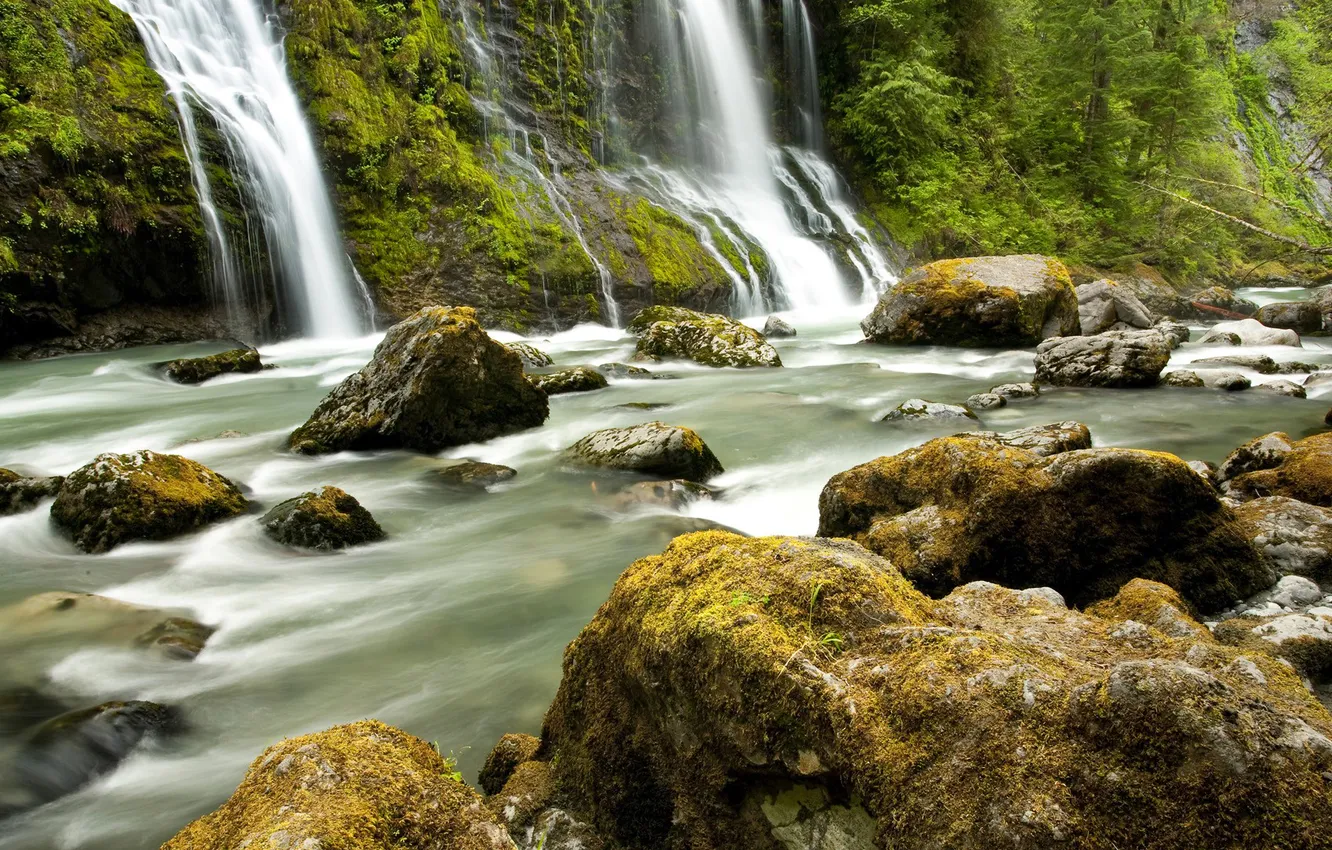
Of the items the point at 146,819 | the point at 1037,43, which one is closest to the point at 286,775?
the point at 146,819

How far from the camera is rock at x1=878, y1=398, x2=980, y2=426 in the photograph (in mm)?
8406

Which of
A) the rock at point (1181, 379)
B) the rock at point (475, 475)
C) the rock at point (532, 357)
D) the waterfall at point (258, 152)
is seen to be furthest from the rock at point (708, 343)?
the rock at point (475, 475)

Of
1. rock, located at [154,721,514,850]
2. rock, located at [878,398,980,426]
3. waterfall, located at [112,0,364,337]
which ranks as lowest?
rock, located at [878,398,980,426]

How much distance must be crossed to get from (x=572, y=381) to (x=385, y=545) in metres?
4.92

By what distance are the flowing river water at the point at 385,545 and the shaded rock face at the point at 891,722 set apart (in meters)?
1.50

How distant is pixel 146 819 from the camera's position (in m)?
2.97

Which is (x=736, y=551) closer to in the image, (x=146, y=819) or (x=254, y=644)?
(x=146, y=819)

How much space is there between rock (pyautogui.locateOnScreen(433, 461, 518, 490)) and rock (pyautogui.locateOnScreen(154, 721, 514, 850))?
5232 millimetres

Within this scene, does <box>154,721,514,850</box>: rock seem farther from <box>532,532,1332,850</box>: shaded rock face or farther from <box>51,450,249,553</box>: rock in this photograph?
<box>51,450,249,553</box>: rock

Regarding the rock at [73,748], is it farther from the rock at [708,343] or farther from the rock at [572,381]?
the rock at [708,343]

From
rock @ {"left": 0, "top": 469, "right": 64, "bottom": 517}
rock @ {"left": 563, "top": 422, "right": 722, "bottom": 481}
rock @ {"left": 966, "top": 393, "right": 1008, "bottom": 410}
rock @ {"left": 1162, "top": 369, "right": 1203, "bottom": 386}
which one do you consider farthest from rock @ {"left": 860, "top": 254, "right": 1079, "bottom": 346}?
rock @ {"left": 0, "top": 469, "right": 64, "bottom": 517}

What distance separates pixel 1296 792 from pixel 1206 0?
2849 centimetres

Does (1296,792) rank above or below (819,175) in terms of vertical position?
below

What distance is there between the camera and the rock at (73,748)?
3.00 metres
